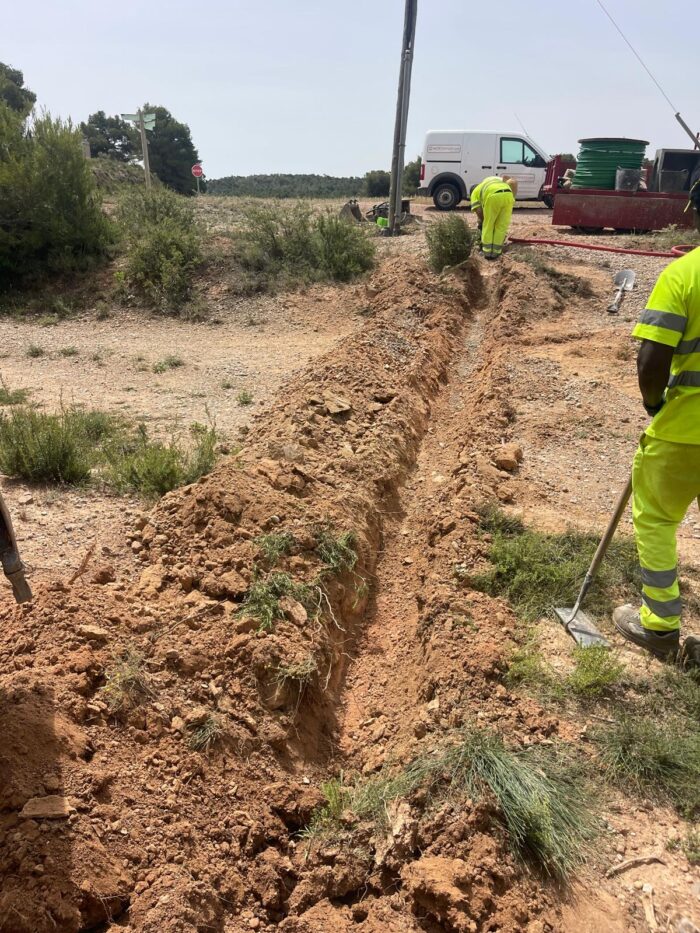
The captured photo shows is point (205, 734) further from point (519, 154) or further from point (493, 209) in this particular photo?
point (519, 154)

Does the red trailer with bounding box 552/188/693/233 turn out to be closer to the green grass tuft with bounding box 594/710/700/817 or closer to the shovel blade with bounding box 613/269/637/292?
the shovel blade with bounding box 613/269/637/292

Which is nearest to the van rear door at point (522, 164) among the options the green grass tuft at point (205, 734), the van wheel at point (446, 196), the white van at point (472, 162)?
the white van at point (472, 162)

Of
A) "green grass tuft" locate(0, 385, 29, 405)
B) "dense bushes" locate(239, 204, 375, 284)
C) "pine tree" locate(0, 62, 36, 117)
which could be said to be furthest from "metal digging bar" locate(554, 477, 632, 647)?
"pine tree" locate(0, 62, 36, 117)

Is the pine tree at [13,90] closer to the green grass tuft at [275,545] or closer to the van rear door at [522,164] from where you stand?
the van rear door at [522,164]

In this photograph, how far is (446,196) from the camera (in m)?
18.9

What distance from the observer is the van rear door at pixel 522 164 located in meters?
18.1

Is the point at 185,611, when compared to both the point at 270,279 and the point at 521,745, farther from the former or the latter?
the point at 270,279

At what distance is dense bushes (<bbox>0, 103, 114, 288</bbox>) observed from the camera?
12352mm

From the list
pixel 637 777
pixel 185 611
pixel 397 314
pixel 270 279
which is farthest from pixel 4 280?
pixel 637 777

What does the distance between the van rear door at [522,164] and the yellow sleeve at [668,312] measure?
17.5m

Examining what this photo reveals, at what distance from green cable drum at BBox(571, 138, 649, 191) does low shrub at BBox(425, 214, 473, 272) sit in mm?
5927

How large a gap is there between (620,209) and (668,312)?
1328 centimetres

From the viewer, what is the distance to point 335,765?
3.04 metres

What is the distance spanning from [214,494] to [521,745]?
2.39 meters
